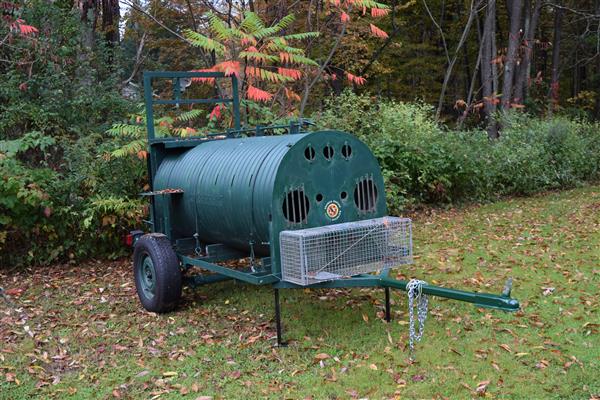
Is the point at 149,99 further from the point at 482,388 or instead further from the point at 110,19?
the point at 110,19

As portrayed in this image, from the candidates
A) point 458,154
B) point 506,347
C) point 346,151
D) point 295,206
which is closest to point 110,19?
point 458,154

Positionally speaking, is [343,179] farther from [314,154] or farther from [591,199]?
[591,199]

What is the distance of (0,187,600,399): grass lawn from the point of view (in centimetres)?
471

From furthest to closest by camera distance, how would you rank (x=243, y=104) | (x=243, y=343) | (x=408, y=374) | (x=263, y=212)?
(x=243, y=104) → (x=243, y=343) → (x=263, y=212) → (x=408, y=374)

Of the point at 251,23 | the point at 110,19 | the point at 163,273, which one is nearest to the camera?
the point at 163,273

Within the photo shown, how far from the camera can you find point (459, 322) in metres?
5.88

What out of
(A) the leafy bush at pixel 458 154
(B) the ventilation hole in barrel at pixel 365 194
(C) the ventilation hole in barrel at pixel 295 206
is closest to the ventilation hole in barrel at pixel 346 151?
(B) the ventilation hole in barrel at pixel 365 194

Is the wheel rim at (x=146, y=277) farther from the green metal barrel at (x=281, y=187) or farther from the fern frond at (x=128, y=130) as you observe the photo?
the fern frond at (x=128, y=130)

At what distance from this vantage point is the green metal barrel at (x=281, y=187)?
5.19 meters

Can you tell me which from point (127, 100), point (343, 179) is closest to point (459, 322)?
point (343, 179)

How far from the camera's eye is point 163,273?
6301 mm

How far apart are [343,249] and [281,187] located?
74 centimetres

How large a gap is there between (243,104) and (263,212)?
5475 millimetres

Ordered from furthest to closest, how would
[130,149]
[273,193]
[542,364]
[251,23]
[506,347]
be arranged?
[251,23], [130,149], [506,347], [273,193], [542,364]
